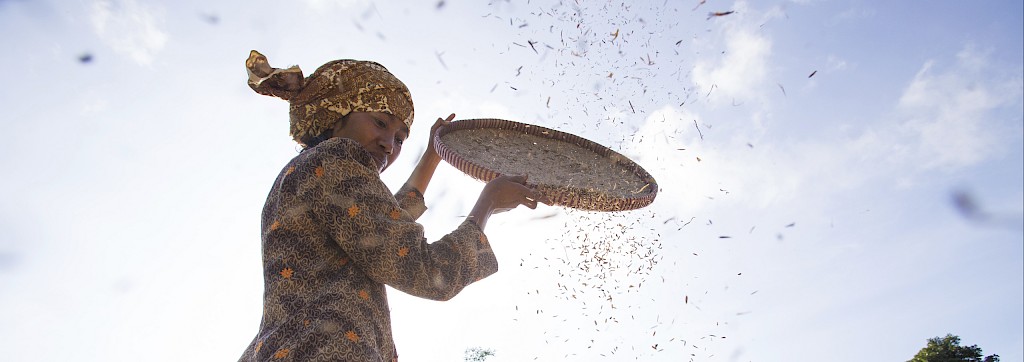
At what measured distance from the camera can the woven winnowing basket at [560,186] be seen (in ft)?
9.14

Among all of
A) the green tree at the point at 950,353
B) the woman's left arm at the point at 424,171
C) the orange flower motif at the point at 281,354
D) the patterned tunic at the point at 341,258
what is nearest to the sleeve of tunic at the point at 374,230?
the patterned tunic at the point at 341,258

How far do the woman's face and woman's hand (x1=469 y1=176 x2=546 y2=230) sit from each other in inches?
14.6

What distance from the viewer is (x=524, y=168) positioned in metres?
3.13

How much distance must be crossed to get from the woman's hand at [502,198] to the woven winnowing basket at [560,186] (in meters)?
0.14

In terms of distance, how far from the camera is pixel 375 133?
248cm

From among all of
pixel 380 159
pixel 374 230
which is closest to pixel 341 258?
pixel 374 230

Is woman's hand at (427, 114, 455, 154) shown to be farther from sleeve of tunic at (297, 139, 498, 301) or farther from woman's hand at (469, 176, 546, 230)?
sleeve of tunic at (297, 139, 498, 301)

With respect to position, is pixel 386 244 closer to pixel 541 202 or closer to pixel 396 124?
pixel 396 124

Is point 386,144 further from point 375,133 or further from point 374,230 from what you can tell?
point 374,230

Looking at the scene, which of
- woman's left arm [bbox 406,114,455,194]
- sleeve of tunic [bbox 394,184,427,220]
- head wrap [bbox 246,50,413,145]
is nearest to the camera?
head wrap [bbox 246,50,413,145]

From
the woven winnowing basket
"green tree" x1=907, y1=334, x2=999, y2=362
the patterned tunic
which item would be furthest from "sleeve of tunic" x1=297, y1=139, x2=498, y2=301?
"green tree" x1=907, y1=334, x2=999, y2=362

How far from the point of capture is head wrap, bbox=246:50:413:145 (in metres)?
2.48

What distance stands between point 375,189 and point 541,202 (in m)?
0.83

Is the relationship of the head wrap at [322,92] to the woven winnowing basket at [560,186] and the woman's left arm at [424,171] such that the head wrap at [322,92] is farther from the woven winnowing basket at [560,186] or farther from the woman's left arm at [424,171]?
the woman's left arm at [424,171]
